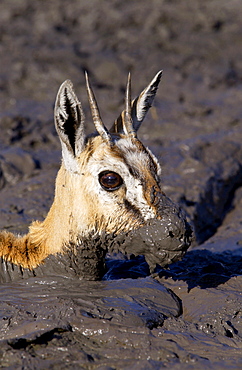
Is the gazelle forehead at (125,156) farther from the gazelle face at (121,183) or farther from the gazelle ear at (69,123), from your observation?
the gazelle ear at (69,123)

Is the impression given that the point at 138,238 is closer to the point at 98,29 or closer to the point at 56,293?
the point at 56,293

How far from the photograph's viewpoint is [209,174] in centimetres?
1052

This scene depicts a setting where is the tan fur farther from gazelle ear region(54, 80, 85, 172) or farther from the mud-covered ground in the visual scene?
the mud-covered ground

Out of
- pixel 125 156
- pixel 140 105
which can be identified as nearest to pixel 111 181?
pixel 125 156

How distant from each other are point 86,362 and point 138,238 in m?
1.36

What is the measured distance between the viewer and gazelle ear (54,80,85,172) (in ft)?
18.7

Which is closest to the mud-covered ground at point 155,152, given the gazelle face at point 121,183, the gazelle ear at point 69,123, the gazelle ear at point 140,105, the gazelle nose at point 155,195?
the gazelle face at point 121,183

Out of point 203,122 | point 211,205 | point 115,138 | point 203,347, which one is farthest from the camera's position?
point 203,122

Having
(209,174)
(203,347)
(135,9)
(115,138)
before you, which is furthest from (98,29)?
(203,347)

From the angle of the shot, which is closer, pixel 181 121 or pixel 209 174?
pixel 209 174

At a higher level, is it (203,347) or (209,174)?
(209,174)

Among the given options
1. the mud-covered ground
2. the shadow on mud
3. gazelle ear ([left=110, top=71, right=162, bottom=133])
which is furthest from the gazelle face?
the shadow on mud

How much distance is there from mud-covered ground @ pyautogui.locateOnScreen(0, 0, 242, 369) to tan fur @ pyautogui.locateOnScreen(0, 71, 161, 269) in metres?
0.67

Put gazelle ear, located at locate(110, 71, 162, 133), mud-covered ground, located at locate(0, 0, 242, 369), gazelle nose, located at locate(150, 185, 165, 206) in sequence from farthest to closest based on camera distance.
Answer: gazelle ear, located at locate(110, 71, 162, 133)
gazelle nose, located at locate(150, 185, 165, 206)
mud-covered ground, located at locate(0, 0, 242, 369)
